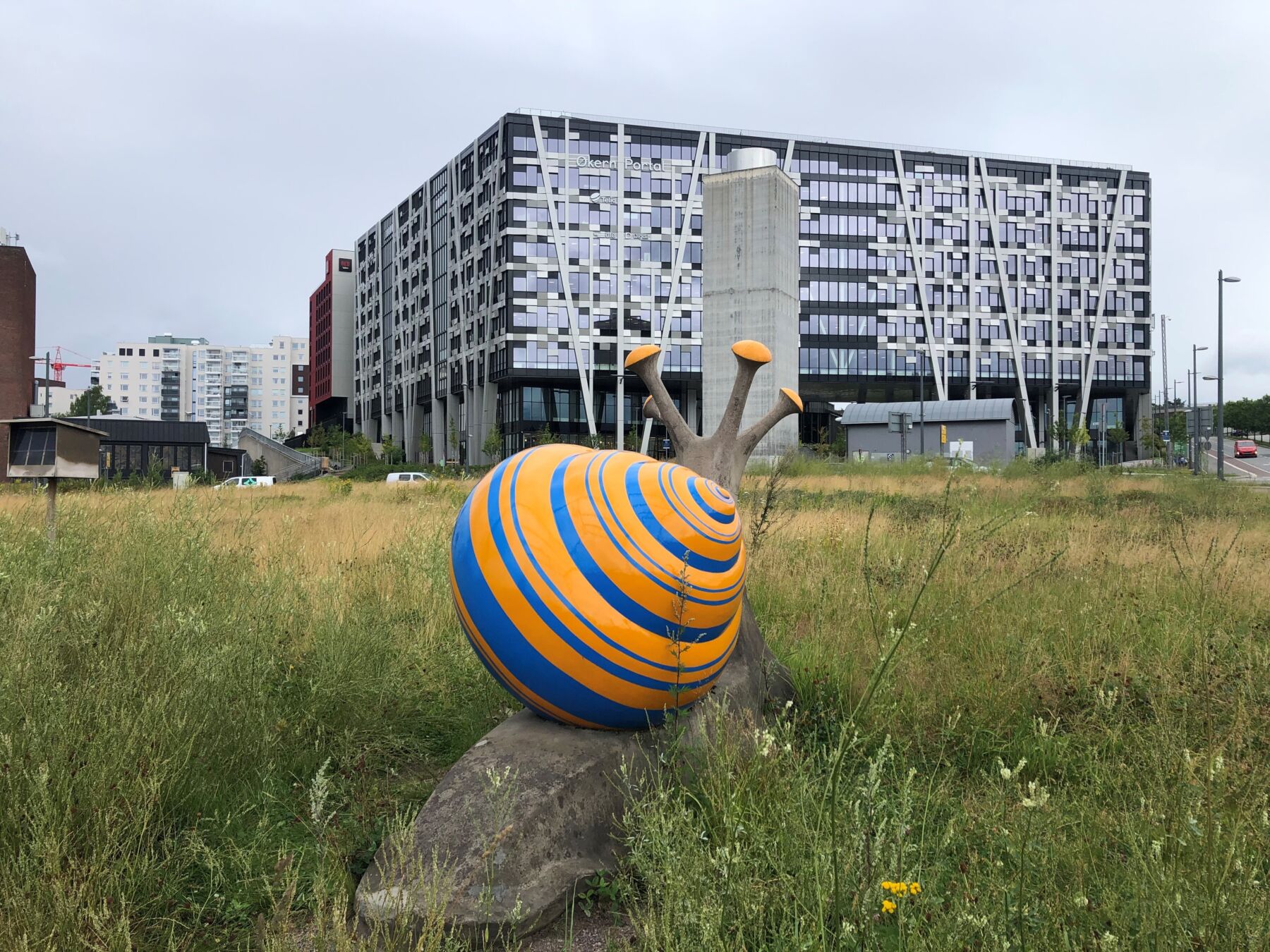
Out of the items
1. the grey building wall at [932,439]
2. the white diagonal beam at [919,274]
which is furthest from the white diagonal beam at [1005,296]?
the grey building wall at [932,439]

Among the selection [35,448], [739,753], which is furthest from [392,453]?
[739,753]

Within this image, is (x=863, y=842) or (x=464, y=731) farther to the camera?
(x=464, y=731)

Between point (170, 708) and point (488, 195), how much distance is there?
6238cm

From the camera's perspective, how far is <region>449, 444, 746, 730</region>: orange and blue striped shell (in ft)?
9.59

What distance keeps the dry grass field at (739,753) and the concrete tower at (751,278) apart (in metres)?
25.3

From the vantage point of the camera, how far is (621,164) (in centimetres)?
6072

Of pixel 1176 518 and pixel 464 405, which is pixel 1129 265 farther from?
pixel 1176 518

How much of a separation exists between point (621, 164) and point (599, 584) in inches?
2466

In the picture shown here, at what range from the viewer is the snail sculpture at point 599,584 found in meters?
2.92

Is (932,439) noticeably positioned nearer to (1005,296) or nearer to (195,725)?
(1005,296)

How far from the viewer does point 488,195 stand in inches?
2395

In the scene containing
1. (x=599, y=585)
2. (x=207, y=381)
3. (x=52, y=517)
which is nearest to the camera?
(x=599, y=585)

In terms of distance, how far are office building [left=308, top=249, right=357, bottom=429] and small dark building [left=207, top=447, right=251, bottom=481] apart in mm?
21412

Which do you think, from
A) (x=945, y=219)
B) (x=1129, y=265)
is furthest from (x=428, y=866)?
(x=1129, y=265)
